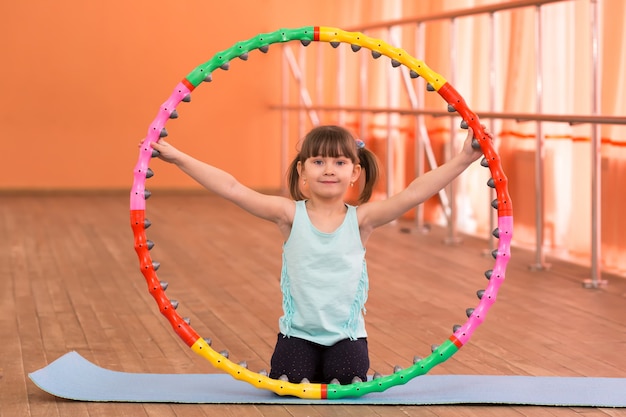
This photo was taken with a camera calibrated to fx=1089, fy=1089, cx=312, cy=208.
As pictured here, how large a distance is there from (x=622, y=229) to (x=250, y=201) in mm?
2511

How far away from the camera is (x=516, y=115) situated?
487 centimetres

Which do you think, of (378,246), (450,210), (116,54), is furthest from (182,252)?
(116,54)

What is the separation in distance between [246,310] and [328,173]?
4.33 ft

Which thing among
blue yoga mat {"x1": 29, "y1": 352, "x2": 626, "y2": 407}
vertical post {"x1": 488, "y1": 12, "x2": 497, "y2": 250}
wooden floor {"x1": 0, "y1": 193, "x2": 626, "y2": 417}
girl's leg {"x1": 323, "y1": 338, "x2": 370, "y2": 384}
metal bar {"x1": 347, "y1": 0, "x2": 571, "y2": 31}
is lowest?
wooden floor {"x1": 0, "y1": 193, "x2": 626, "y2": 417}

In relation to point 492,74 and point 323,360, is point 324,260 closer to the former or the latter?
point 323,360

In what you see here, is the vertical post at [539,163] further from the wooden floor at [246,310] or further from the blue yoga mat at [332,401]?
the blue yoga mat at [332,401]

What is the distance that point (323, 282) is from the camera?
2838 millimetres

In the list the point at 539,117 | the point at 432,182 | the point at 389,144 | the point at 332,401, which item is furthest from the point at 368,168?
the point at 389,144

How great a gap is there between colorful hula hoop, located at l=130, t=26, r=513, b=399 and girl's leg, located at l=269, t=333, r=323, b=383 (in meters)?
0.08

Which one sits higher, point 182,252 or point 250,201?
point 250,201

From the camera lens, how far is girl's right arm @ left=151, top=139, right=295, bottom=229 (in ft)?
8.98

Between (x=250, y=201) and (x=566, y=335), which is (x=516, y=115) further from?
(x=250, y=201)

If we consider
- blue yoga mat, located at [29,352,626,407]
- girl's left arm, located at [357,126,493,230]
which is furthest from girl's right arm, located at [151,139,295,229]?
blue yoga mat, located at [29,352,626,407]

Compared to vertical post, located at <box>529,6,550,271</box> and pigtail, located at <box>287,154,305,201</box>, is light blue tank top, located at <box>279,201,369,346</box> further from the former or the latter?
vertical post, located at <box>529,6,550,271</box>
